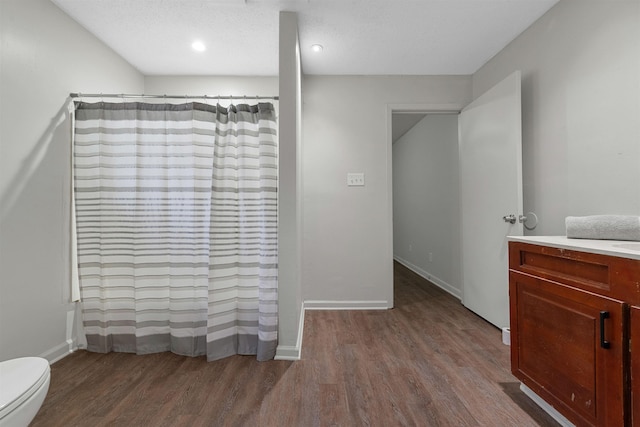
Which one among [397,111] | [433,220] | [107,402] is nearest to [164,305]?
[107,402]

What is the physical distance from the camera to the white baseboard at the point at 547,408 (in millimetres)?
1181

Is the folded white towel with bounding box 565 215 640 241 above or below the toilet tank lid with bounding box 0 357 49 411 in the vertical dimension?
above

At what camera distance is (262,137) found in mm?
1751

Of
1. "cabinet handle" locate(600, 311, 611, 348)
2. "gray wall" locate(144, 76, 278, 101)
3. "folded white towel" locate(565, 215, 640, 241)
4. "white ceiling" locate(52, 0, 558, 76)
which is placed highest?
"white ceiling" locate(52, 0, 558, 76)

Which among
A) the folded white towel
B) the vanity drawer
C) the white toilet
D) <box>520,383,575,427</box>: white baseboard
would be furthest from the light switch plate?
the white toilet

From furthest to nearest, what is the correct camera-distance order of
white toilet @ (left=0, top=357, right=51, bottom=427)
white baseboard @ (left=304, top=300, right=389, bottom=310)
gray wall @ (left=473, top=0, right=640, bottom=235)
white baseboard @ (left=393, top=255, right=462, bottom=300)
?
white baseboard @ (left=393, top=255, right=462, bottom=300), white baseboard @ (left=304, top=300, right=389, bottom=310), gray wall @ (left=473, top=0, right=640, bottom=235), white toilet @ (left=0, top=357, right=51, bottom=427)

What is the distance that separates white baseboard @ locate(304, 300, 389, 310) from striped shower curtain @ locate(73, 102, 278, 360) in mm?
942

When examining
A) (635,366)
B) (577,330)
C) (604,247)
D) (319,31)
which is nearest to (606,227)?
(604,247)

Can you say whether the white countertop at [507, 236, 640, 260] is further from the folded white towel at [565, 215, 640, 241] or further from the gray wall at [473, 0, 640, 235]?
the gray wall at [473, 0, 640, 235]

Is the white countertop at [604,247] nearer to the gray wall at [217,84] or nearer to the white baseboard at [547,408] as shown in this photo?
the white baseboard at [547,408]

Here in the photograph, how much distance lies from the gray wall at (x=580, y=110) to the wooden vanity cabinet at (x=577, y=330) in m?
0.66

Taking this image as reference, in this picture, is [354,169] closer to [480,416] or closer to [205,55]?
[205,55]

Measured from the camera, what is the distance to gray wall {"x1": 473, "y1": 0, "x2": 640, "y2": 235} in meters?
1.39

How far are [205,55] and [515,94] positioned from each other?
2.52m
